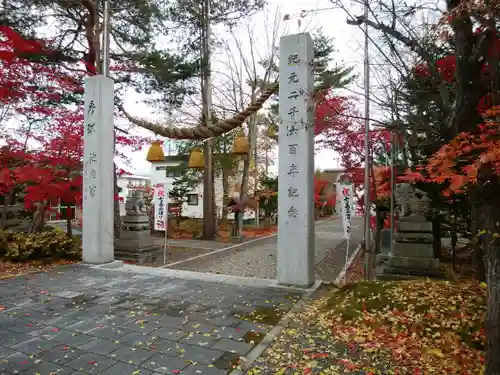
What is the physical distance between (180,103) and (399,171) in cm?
876

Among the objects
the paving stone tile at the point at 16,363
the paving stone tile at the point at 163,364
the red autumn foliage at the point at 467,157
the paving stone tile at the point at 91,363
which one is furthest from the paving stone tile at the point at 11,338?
the red autumn foliage at the point at 467,157

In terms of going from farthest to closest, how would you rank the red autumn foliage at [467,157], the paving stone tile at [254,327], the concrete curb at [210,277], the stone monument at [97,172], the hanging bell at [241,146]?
the stone monument at [97,172]
the hanging bell at [241,146]
the concrete curb at [210,277]
the paving stone tile at [254,327]
the red autumn foliage at [467,157]

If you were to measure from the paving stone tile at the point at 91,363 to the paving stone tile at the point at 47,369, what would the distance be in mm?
73

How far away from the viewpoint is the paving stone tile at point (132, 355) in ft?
11.5

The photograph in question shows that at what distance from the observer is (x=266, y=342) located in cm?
399

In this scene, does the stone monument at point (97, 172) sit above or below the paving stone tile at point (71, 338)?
above

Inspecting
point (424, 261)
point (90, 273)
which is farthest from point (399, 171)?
point (90, 273)

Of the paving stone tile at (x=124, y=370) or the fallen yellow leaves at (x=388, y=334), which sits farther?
the fallen yellow leaves at (x=388, y=334)

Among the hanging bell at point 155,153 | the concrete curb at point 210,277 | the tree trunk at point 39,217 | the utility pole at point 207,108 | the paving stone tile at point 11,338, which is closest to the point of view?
the paving stone tile at point 11,338

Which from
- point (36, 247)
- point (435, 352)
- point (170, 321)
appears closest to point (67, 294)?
point (170, 321)

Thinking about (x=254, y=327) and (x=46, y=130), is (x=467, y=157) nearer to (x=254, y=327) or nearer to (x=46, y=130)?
(x=254, y=327)

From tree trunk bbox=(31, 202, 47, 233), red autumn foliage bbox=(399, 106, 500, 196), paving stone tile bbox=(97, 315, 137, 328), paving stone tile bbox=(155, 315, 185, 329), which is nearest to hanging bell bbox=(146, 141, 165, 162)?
paving stone tile bbox=(97, 315, 137, 328)

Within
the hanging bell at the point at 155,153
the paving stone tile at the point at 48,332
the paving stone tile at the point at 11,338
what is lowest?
the paving stone tile at the point at 48,332

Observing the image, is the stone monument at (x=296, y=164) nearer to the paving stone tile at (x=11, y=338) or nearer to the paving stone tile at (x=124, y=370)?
the paving stone tile at (x=124, y=370)
